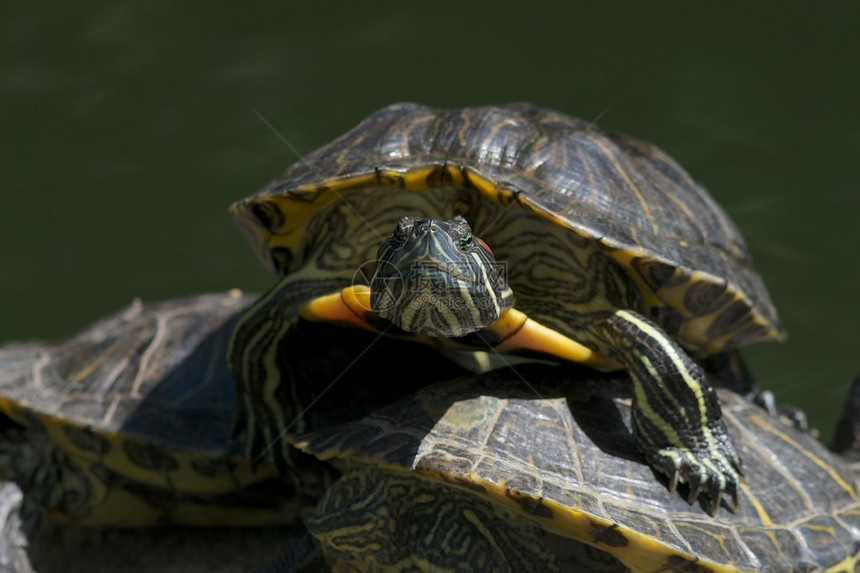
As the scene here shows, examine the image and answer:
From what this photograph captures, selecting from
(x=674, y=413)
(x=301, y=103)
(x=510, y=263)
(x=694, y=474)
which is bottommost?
(x=694, y=474)

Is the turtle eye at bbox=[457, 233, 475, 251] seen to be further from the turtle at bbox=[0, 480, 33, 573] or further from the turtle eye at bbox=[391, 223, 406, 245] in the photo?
the turtle at bbox=[0, 480, 33, 573]

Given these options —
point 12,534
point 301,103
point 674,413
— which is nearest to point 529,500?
point 674,413

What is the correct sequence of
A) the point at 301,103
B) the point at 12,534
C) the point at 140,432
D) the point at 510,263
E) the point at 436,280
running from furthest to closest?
1. the point at 301,103
2. the point at 12,534
3. the point at 140,432
4. the point at 510,263
5. the point at 436,280

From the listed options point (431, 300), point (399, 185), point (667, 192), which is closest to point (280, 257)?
point (399, 185)

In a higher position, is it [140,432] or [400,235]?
[400,235]

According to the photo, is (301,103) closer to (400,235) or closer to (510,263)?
(510,263)

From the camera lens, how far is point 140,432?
3689 millimetres

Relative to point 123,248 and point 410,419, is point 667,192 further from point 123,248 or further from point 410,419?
point 123,248

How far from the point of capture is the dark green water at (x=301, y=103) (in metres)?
7.41

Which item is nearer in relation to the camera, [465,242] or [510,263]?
[465,242]

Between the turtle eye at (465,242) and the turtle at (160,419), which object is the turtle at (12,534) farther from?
the turtle eye at (465,242)

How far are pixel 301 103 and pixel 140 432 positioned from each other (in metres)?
4.90

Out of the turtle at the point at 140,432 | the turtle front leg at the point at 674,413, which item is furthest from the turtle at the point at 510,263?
the turtle at the point at 140,432

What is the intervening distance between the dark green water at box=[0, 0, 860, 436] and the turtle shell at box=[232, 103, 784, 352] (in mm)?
3648
